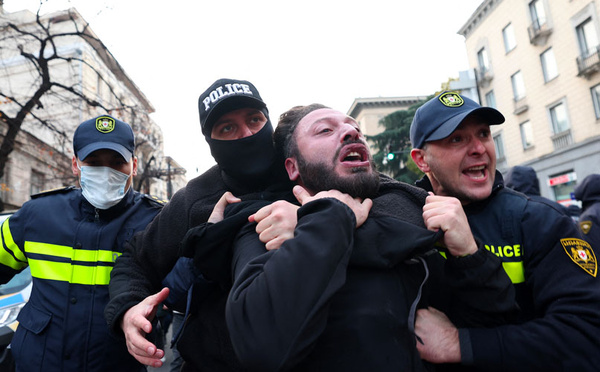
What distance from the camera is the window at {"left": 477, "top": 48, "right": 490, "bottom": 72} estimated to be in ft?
87.1

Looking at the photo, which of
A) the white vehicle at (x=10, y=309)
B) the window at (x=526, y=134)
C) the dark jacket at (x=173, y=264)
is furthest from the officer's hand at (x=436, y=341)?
the window at (x=526, y=134)

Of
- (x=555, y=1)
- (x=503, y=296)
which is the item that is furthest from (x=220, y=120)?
(x=555, y=1)

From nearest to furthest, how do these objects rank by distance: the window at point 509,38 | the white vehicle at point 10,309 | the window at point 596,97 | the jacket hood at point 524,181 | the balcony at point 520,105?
the white vehicle at point 10,309, the jacket hood at point 524,181, the window at point 596,97, the balcony at point 520,105, the window at point 509,38

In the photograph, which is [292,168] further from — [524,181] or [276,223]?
[524,181]

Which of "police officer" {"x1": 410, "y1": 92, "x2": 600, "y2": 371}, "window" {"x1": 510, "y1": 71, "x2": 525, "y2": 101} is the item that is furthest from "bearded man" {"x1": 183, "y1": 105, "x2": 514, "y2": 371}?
"window" {"x1": 510, "y1": 71, "x2": 525, "y2": 101}

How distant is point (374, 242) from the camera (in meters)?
1.47

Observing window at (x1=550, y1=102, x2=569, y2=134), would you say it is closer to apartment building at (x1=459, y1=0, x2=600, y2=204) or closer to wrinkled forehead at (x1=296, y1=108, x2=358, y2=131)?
apartment building at (x1=459, y1=0, x2=600, y2=204)

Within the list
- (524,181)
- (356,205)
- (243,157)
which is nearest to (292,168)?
(243,157)

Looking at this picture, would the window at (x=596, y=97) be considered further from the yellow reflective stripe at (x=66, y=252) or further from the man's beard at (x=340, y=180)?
the yellow reflective stripe at (x=66, y=252)

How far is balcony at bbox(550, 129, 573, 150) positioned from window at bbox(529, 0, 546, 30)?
605 centimetres

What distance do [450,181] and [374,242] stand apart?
2.85 ft

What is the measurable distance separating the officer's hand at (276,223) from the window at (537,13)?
2490 centimetres

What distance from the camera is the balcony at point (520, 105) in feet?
74.4

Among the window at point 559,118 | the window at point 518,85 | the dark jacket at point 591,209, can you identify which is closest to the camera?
the dark jacket at point 591,209
